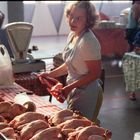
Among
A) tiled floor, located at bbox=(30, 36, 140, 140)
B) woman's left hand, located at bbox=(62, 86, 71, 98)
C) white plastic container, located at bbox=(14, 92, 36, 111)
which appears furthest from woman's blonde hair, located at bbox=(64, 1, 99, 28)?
tiled floor, located at bbox=(30, 36, 140, 140)

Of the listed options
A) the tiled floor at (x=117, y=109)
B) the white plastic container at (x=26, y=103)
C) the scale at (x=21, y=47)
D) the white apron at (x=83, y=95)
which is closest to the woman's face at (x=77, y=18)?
the white apron at (x=83, y=95)

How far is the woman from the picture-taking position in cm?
229

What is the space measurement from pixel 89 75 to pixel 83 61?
0.10 metres

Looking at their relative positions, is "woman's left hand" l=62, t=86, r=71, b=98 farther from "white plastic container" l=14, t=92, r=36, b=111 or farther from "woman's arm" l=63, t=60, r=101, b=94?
"white plastic container" l=14, t=92, r=36, b=111

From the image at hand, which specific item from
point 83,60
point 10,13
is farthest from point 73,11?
point 10,13

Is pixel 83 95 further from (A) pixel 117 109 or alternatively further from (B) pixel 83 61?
(A) pixel 117 109

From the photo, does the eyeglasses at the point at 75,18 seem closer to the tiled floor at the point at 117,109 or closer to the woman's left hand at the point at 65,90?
the woman's left hand at the point at 65,90

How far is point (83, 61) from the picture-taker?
7.66 feet

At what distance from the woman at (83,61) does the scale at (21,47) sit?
958mm

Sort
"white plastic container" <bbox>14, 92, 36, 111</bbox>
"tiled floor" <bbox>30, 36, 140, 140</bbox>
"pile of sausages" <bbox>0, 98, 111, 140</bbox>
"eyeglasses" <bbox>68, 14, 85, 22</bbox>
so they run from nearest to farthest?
"pile of sausages" <bbox>0, 98, 111, 140</bbox> → "white plastic container" <bbox>14, 92, 36, 111</bbox> → "eyeglasses" <bbox>68, 14, 85, 22</bbox> → "tiled floor" <bbox>30, 36, 140, 140</bbox>

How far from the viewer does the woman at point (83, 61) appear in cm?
229

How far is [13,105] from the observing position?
194cm

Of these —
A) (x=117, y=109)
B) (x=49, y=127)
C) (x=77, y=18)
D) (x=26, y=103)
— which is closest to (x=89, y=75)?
(x=77, y=18)

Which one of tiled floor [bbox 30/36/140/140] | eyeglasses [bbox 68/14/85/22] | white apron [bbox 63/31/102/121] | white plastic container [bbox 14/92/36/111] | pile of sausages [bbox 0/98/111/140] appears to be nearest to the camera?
pile of sausages [bbox 0/98/111/140]
